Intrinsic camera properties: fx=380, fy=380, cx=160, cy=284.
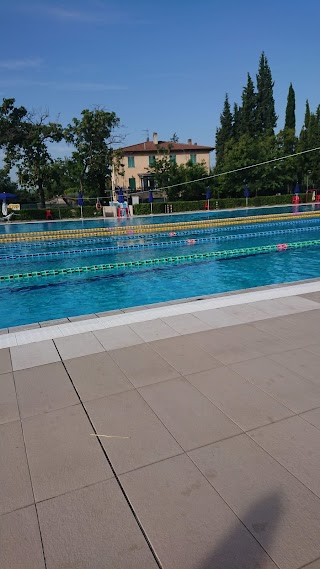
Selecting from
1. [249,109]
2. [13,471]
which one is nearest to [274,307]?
[13,471]

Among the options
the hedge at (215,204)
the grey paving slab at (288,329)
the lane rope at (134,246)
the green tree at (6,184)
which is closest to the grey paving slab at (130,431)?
the grey paving slab at (288,329)

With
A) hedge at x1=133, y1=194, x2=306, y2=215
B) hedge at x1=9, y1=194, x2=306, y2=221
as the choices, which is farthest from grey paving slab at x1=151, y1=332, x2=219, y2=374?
hedge at x1=133, y1=194, x2=306, y2=215

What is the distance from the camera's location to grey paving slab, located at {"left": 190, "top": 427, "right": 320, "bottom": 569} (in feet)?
5.90

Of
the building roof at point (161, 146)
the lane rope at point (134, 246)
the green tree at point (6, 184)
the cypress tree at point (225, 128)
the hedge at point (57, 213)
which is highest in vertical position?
the cypress tree at point (225, 128)

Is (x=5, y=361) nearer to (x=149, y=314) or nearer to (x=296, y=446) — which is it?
(x=149, y=314)

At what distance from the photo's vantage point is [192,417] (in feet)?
9.33

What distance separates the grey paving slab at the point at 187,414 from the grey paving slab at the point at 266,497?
106mm

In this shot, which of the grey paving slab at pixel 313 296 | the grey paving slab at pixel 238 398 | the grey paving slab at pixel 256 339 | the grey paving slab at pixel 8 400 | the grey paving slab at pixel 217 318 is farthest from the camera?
the grey paving slab at pixel 313 296

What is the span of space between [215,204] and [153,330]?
3219 centimetres

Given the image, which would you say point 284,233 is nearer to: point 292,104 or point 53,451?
point 53,451

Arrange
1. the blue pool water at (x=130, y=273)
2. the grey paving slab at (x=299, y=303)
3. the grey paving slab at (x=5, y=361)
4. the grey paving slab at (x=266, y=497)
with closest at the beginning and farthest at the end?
the grey paving slab at (x=266, y=497)
the grey paving slab at (x=5, y=361)
the grey paving slab at (x=299, y=303)
the blue pool water at (x=130, y=273)

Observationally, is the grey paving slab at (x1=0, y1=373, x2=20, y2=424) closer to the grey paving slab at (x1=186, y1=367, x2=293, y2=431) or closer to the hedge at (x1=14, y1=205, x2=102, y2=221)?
the grey paving slab at (x1=186, y1=367, x2=293, y2=431)

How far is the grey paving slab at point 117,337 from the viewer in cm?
428

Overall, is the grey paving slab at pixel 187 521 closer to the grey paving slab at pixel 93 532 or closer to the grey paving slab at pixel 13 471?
the grey paving slab at pixel 93 532
